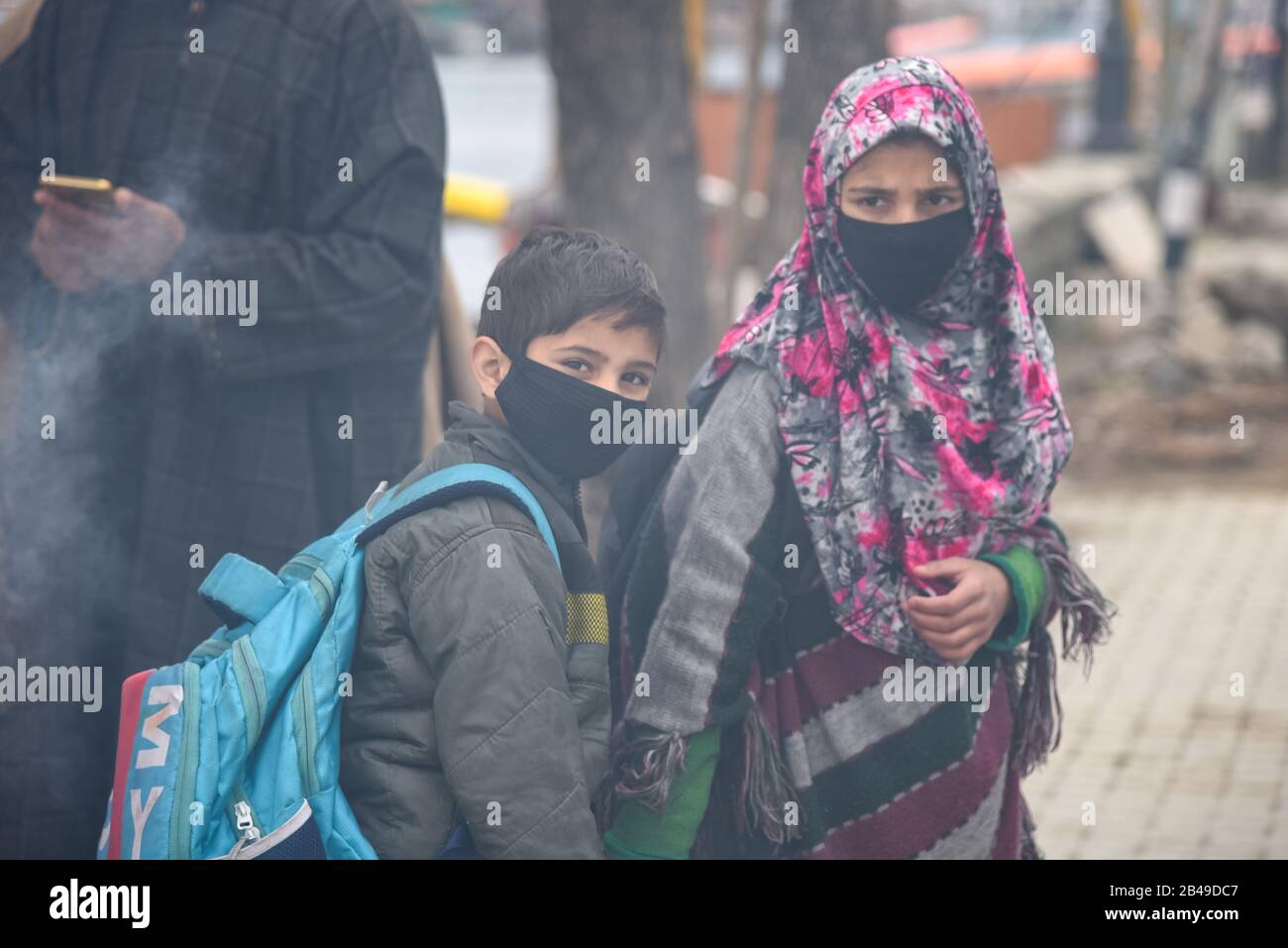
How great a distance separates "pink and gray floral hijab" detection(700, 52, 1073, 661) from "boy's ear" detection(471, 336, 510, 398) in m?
0.37

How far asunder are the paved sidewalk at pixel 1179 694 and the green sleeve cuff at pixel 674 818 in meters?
2.26

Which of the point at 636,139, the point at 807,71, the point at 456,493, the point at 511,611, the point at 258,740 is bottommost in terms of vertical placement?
the point at 258,740

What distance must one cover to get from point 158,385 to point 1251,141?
1632 centimetres

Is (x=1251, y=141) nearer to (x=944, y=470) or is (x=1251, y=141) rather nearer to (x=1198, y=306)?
(x=1198, y=306)

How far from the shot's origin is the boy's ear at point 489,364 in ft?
7.37

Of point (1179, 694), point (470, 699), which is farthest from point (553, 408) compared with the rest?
point (1179, 694)

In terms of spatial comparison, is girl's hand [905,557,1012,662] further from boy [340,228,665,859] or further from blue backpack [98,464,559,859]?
blue backpack [98,464,559,859]

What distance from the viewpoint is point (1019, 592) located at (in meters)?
2.48

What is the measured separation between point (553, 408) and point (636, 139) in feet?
11.6

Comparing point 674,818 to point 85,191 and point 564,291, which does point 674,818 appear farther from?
point 85,191

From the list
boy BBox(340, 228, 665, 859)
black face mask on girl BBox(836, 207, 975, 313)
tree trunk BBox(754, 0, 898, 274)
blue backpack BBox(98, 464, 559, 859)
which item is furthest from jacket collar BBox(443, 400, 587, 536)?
tree trunk BBox(754, 0, 898, 274)

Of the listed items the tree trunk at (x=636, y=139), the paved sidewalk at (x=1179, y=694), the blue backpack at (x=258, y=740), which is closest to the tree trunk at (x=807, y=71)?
the tree trunk at (x=636, y=139)

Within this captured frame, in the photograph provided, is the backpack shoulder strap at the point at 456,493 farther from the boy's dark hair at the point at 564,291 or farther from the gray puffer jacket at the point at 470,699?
the boy's dark hair at the point at 564,291
